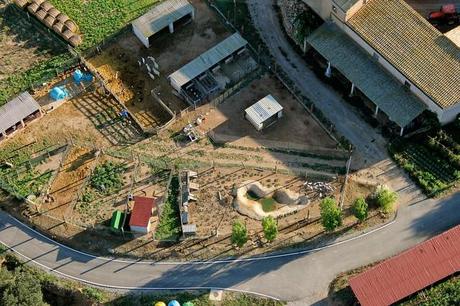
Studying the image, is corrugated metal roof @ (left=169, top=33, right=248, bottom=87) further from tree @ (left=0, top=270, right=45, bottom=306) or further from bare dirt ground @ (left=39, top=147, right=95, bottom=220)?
tree @ (left=0, top=270, right=45, bottom=306)

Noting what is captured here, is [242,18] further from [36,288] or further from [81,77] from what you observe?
[36,288]

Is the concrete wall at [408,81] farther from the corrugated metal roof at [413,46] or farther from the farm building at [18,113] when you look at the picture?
the farm building at [18,113]

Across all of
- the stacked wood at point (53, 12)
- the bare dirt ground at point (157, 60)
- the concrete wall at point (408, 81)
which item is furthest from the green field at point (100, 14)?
the concrete wall at point (408, 81)

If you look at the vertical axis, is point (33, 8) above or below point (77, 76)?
above

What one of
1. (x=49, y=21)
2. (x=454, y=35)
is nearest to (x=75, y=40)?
(x=49, y=21)

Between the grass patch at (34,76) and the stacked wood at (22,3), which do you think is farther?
the stacked wood at (22,3)
